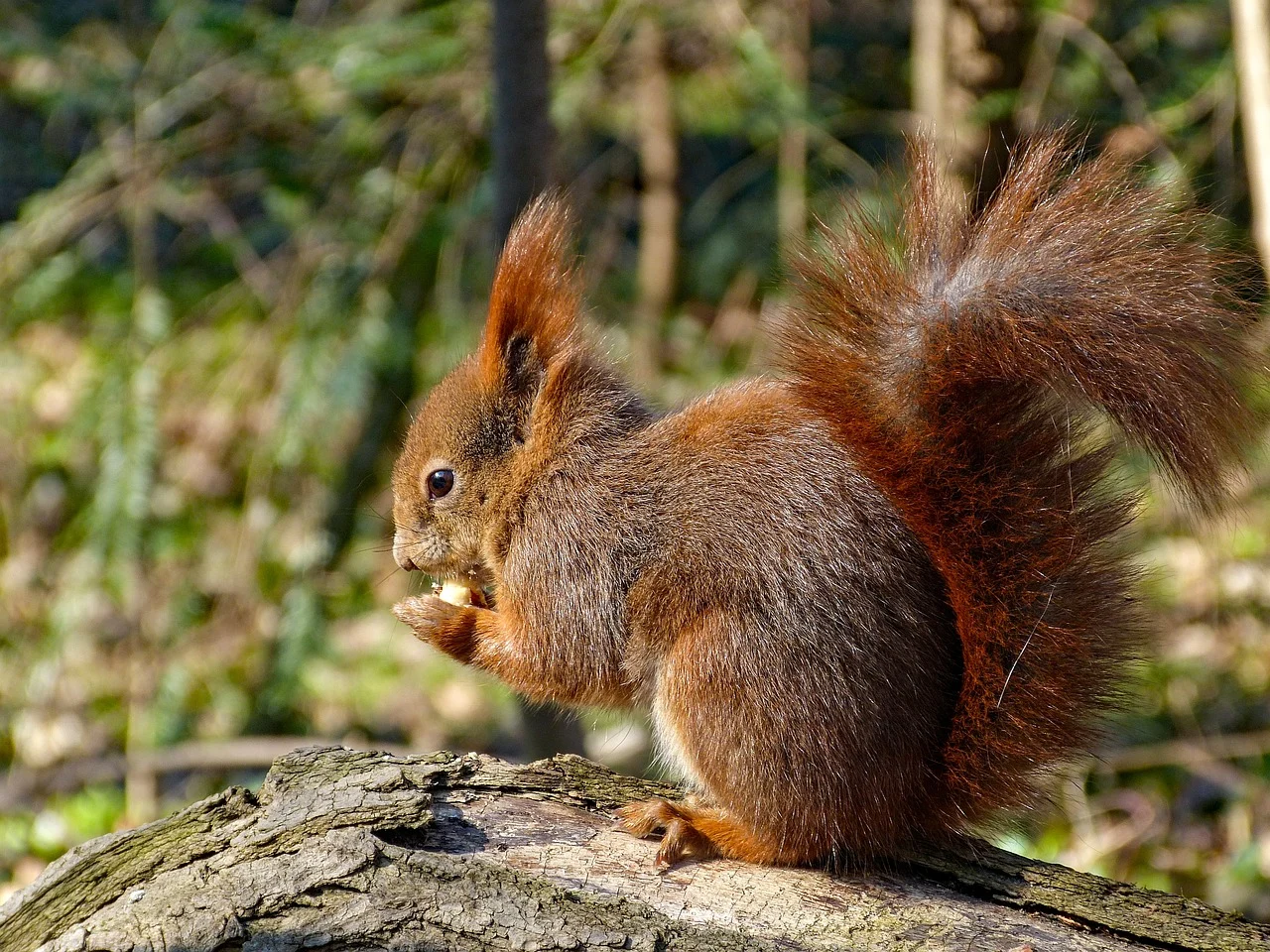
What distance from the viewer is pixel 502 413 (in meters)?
1.81

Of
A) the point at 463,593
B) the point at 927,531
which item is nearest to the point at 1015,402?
→ the point at 927,531

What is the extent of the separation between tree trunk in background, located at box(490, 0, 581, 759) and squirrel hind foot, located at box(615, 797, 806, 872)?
28.2 inches

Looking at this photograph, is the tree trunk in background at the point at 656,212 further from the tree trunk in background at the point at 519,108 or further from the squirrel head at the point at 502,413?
the squirrel head at the point at 502,413

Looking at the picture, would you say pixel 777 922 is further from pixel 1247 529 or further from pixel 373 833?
pixel 1247 529

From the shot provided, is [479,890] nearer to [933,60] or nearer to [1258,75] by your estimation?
[1258,75]

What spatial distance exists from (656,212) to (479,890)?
3.38 m

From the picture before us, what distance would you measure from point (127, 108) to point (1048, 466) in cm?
243

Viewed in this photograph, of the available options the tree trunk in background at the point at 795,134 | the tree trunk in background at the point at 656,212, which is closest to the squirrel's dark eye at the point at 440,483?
the tree trunk in background at the point at 795,134

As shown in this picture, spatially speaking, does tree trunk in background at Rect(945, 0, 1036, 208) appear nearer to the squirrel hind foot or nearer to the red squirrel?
the red squirrel

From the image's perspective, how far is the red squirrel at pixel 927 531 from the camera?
1322mm

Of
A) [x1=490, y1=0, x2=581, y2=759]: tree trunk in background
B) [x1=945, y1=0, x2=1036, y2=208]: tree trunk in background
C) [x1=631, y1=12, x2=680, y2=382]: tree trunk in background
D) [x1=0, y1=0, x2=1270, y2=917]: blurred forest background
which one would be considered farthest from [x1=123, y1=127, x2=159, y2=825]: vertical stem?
[x1=945, y1=0, x2=1036, y2=208]: tree trunk in background

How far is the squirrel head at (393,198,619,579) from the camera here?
1.75 m

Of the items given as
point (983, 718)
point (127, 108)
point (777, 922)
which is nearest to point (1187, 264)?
point (983, 718)

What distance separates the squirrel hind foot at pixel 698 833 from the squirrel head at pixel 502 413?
0.50 meters
